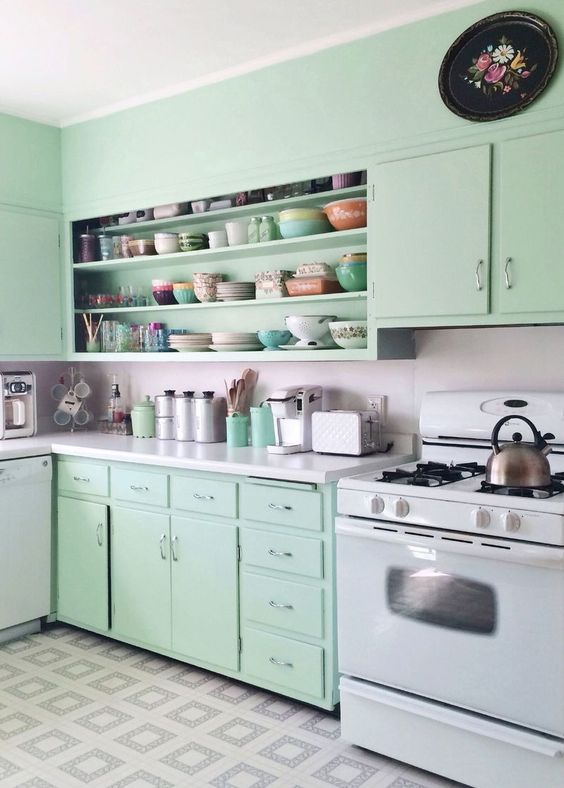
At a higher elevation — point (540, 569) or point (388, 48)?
point (388, 48)

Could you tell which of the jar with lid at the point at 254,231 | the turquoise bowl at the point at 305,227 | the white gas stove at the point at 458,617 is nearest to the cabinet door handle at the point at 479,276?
the white gas stove at the point at 458,617

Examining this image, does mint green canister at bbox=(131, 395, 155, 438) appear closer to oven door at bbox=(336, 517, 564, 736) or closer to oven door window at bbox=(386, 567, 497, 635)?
oven door at bbox=(336, 517, 564, 736)

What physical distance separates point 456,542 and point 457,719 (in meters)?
0.53

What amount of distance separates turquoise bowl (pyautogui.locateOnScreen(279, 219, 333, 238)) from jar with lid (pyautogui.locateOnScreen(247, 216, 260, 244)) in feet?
0.59

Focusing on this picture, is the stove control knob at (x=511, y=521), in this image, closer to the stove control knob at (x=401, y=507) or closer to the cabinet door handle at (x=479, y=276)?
the stove control knob at (x=401, y=507)

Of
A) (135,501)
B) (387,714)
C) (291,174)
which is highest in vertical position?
(291,174)

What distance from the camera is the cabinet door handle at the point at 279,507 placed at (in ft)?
9.40

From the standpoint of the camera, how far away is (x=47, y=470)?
3.72 metres

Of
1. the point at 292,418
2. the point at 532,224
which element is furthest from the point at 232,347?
the point at 532,224

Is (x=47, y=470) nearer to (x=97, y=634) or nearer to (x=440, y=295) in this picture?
(x=97, y=634)

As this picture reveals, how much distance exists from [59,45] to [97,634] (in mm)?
2549

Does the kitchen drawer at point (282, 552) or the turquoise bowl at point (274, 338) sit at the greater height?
the turquoise bowl at point (274, 338)

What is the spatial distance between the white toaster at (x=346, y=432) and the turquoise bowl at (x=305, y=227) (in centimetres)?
74

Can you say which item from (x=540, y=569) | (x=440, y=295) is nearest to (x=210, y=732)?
(x=540, y=569)
